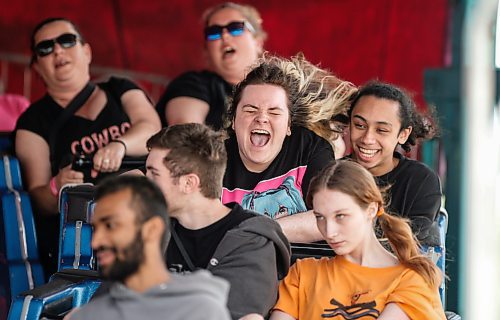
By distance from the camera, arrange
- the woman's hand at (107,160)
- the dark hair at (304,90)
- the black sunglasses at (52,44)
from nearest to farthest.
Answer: the dark hair at (304,90) < the woman's hand at (107,160) < the black sunglasses at (52,44)

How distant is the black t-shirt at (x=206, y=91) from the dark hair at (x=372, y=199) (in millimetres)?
1358

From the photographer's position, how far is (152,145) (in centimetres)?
242

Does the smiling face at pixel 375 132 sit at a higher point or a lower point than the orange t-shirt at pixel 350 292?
higher

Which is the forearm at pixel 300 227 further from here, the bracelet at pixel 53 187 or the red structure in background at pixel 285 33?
the red structure in background at pixel 285 33

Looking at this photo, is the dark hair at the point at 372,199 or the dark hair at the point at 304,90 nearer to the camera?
the dark hair at the point at 372,199

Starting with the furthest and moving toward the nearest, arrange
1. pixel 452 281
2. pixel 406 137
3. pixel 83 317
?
pixel 452 281 → pixel 406 137 → pixel 83 317

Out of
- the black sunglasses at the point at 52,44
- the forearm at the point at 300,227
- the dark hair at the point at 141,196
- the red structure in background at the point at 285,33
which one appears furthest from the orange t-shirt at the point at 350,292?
the red structure in background at the point at 285,33

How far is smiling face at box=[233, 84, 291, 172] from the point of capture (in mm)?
2883

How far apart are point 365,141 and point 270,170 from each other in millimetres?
334

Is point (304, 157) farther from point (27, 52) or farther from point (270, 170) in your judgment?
point (27, 52)

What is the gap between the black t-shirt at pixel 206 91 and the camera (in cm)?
385

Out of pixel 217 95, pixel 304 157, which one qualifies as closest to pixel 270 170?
pixel 304 157

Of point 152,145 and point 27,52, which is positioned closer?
point 152,145

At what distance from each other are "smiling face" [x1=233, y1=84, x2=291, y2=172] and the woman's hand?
65 cm
